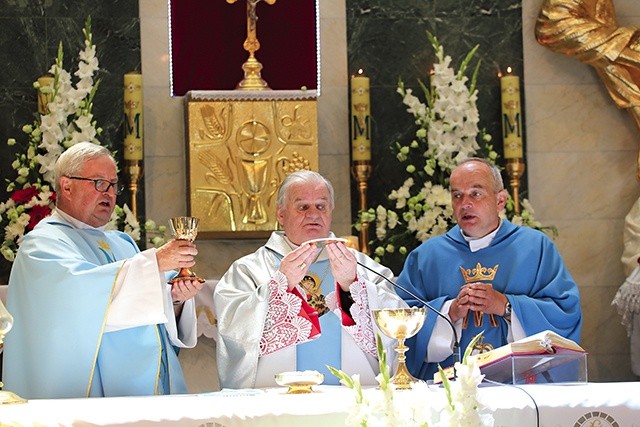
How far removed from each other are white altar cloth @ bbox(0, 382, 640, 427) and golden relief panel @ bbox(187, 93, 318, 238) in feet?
11.7

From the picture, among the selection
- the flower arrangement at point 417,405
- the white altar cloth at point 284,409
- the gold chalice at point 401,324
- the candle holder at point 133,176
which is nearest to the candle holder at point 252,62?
the candle holder at point 133,176

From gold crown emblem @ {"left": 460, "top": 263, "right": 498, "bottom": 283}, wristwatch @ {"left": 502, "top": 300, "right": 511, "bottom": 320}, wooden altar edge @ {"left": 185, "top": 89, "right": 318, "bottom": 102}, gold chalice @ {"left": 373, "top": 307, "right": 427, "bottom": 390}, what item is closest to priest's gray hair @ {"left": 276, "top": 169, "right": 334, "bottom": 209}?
gold crown emblem @ {"left": 460, "top": 263, "right": 498, "bottom": 283}

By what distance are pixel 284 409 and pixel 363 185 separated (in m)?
4.15

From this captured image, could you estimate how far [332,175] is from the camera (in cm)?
854

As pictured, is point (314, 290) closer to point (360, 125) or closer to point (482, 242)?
point (482, 242)

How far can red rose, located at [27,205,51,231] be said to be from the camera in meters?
7.38

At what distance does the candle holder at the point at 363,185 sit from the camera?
8.19m

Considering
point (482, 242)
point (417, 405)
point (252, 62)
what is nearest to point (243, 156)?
point (252, 62)

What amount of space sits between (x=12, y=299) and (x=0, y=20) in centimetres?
342

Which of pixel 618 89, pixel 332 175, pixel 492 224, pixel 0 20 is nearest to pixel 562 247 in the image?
pixel 618 89

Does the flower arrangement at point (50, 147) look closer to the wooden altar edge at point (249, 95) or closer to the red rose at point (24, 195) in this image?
the red rose at point (24, 195)

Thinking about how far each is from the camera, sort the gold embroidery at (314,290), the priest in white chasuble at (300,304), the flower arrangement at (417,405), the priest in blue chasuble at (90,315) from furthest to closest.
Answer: the gold embroidery at (314,290), the priest in white chasuble at (300,304), the priest in blue chasuble at (90,315), the flower arrangement at (417,405)

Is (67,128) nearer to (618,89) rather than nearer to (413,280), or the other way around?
(413,280)

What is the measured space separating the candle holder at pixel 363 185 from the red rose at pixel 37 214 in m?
2.08
